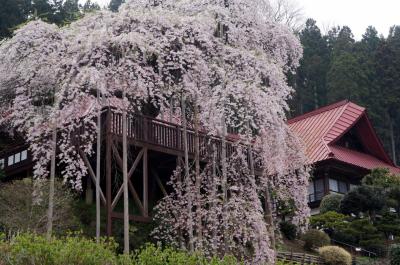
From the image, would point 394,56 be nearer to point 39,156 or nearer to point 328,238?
point 328,238

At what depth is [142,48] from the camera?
15.1 m

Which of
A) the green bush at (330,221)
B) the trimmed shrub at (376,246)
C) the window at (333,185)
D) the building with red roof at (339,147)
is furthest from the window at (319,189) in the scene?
the trimmed shrub at (376,246)

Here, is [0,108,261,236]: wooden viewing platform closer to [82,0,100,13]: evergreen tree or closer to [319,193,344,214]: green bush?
[82,0,100,13]: evergreen tree

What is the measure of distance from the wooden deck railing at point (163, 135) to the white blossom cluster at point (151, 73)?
58 centimetres

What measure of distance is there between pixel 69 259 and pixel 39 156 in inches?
297

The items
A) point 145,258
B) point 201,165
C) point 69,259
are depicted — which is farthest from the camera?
point 201,165

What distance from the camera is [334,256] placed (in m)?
21.7

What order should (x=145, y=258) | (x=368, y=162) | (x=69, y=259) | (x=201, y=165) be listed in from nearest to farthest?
(x=69, y=259), (x=145, y=258), (x=201, y=165), (x=368, y=162)

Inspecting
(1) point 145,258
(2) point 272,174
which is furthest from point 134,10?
(1) point 145,258

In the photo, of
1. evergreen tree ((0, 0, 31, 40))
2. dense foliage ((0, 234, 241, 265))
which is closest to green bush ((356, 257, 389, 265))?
dense foliage ((0, 234, 241, 265))

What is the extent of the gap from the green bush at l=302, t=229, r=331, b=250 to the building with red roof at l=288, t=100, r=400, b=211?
7190 mm

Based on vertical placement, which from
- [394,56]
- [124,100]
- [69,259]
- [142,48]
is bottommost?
[69,259]

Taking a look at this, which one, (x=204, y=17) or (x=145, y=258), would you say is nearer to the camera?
(x=145, y=258)

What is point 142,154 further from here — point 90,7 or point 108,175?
point 90,7
